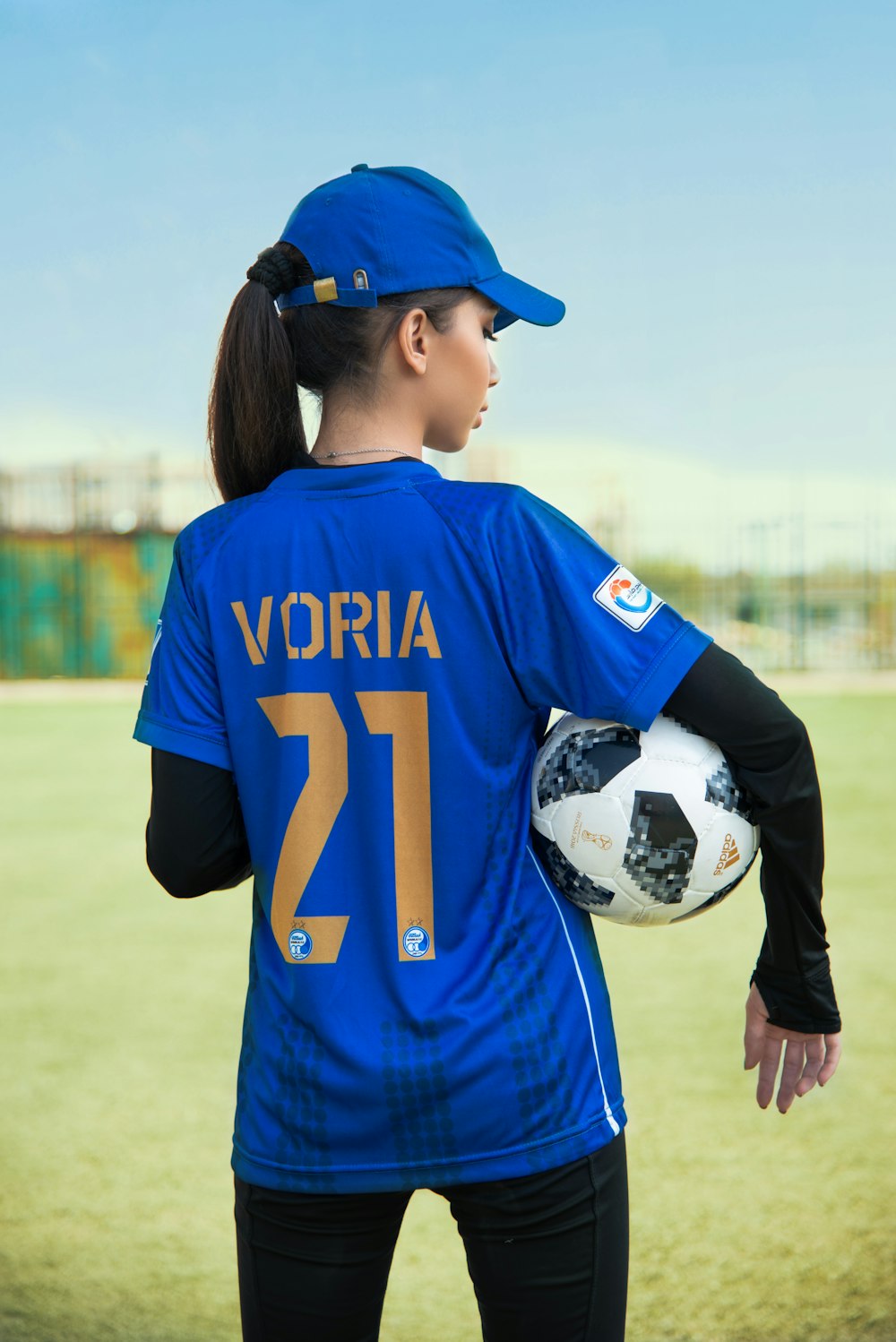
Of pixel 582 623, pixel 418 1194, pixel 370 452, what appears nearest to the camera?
pixel 582 623

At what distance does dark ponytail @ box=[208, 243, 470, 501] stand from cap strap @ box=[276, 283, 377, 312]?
1cm

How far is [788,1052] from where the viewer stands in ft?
4.48

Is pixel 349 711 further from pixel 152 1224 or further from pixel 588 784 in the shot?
pixel 152 1224

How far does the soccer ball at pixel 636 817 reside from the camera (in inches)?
51.6

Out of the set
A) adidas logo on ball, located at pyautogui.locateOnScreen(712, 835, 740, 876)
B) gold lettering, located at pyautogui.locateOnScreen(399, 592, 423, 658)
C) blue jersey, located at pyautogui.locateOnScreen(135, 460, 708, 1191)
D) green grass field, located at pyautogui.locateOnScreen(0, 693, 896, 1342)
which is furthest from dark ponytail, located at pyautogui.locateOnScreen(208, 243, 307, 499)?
green grass field, located at pyautogui.locateOnScreen(0, 693, 896, 1342)

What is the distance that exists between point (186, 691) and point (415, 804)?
0.27 metres

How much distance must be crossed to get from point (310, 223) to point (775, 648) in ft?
56.3

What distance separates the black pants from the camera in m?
A: 1.22

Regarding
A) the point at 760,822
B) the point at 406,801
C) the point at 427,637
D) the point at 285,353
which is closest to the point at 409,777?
the point at 406,801

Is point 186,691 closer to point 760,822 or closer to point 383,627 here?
point 383,627

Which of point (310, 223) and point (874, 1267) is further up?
point (310, 223)

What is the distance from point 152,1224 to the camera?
282 cm

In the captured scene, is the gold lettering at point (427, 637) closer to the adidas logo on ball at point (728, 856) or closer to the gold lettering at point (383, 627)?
the gold lettering at point (383, 627)

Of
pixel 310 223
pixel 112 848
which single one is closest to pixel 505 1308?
pixel 310 223
